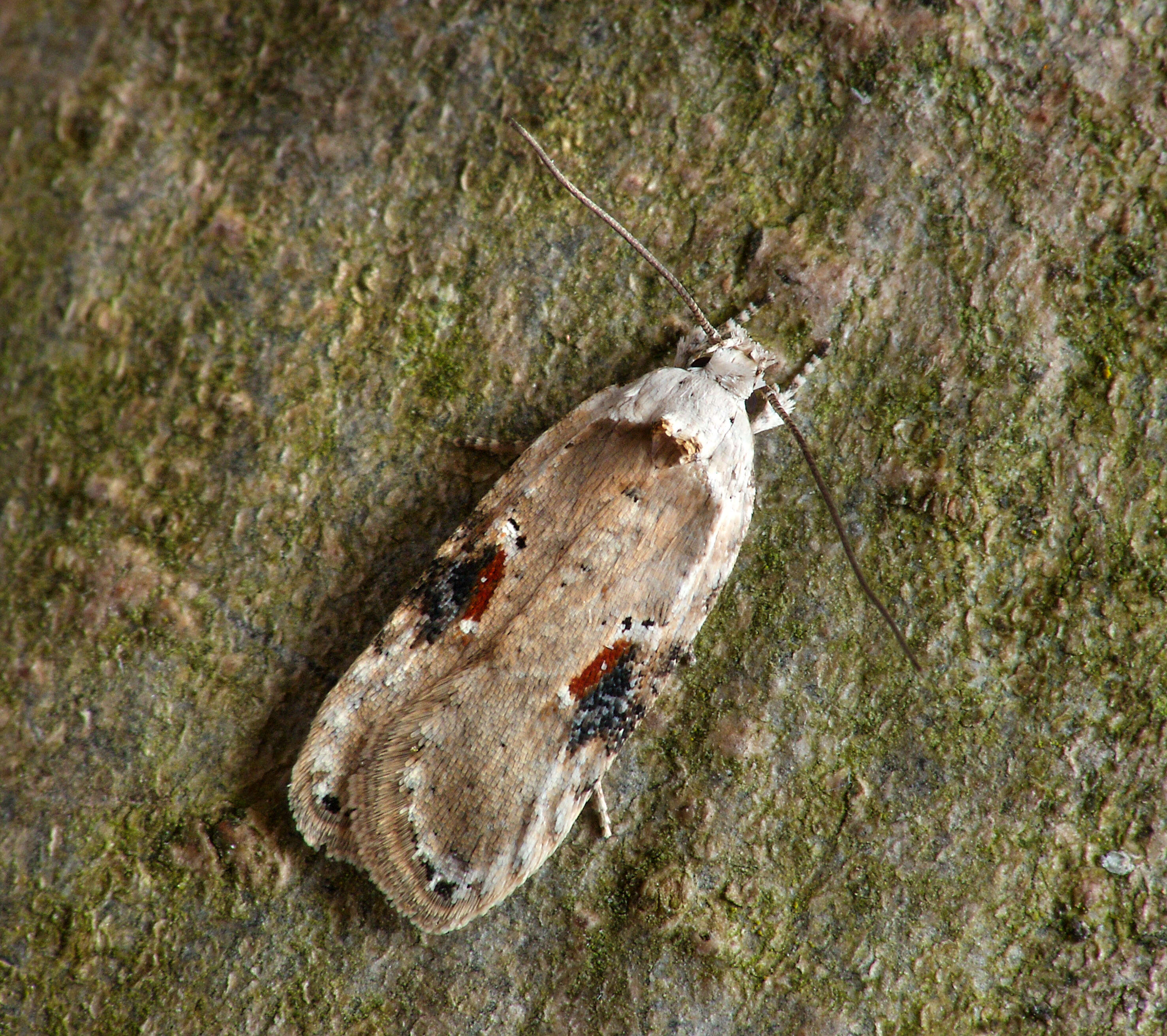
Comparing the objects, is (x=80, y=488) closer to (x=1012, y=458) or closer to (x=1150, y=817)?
(x=1012, y=458)

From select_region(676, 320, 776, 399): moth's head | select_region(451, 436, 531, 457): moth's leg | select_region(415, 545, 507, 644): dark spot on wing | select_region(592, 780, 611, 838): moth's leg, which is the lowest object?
select_region(592, 780, 611, 838): moth's leg

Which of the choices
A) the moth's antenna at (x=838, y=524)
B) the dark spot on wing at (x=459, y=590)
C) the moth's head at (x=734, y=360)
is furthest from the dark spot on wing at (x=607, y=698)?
the moth's head at (x=734, y=360)

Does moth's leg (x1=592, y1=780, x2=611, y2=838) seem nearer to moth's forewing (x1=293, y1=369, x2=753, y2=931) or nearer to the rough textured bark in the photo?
the rough textured bark

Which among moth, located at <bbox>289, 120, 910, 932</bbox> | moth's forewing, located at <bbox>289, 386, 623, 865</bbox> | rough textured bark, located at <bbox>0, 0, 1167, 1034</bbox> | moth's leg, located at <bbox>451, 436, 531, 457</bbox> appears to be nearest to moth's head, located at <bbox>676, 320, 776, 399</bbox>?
moth, located at <bbox>289, 120, 910, 932</bbox>

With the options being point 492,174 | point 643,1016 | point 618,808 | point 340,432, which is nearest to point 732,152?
point 492,174

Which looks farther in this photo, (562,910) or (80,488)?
(80,488)

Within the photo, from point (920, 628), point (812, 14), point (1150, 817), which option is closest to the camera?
point (1150, 817)

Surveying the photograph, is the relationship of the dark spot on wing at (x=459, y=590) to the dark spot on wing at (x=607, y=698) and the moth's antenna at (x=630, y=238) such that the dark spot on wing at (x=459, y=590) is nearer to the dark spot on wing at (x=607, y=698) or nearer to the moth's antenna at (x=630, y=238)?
the dark spot on wing at (x=607, y=698)
